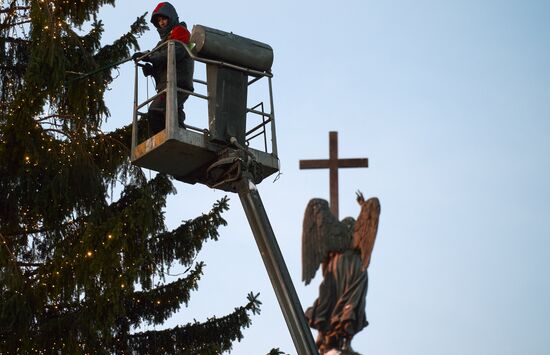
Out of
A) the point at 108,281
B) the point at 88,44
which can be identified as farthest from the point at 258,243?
the point at 88,44

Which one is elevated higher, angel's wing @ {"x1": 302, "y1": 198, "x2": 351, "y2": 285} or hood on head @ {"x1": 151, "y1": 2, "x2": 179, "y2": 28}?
hood on head @ {"x1": 151, "y1": 2, "x2": 179, "y2": 28}

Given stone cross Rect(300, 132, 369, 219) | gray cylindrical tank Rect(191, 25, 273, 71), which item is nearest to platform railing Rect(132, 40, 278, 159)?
gray cylindrical tank Rect(191, 25, 273, 71)

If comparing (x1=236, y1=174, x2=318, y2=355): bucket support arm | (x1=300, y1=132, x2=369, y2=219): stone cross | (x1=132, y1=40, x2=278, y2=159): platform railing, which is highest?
(x1=300, y1=132, x2=369, y2=219): stone cross

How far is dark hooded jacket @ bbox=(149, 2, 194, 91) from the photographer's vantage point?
12.4 meters

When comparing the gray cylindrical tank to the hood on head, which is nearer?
the gray cylindrical tank

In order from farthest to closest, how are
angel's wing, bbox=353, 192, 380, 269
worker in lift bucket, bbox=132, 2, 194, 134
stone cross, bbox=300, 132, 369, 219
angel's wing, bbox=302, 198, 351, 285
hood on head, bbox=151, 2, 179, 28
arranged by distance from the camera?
stone cross, bbox=300, 132, 369, 219 < angel's wing, bbox=302, 198, 351, 285 < angel's wing, bbox=353, 192, 380, 269 < hood on head, bbox=151, 2, 179, 28 < worker in lift bucket, bbox=132, 2, 194, 134

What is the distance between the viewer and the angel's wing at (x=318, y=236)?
52.2 feet

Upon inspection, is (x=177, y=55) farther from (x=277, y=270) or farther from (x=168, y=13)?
(x=277, y=270)

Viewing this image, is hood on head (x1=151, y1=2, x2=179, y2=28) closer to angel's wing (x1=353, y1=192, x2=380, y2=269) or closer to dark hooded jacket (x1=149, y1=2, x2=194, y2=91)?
dark hooded jacket (x1=149, y1=2, x2=194, y2=91)

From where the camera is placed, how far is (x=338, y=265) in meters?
15.6

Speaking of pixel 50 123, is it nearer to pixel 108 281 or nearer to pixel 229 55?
pixel 108 281

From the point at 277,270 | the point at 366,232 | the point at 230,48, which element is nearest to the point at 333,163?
the point at 366,232

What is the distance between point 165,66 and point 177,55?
0.64 feet

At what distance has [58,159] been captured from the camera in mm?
17047
